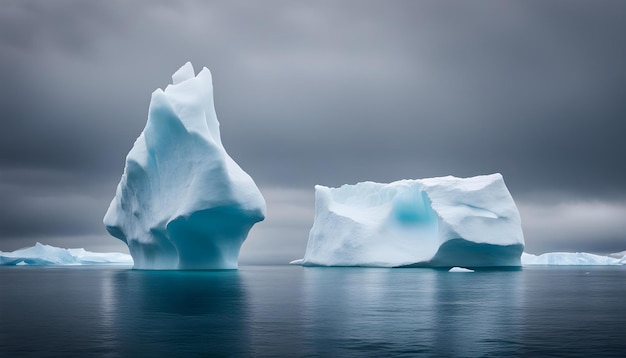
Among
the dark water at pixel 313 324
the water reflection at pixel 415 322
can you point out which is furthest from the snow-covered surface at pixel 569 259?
the water reflection at pixel 415 322

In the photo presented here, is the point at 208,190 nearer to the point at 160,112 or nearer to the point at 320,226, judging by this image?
the point at 160,112

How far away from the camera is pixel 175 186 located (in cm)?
2992

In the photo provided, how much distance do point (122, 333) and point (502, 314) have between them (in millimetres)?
7846

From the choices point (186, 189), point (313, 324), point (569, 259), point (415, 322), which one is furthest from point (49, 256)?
point (415, 322)

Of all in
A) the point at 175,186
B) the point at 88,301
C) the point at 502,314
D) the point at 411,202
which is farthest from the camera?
the point at 411,202

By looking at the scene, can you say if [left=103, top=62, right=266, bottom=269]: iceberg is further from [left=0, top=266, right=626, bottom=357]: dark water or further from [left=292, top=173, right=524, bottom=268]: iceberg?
[left=292, top=173, right=524, bottom=268]: iceberg

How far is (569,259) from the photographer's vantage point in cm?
7456

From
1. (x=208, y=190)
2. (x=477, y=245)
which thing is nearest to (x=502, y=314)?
(x=208, y=190)

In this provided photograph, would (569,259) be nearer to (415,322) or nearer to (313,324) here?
(415,322)

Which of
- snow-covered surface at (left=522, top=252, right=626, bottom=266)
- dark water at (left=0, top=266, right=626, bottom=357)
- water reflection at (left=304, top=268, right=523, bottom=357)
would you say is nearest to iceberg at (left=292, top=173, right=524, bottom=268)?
water reflection at (left=304, top=268, right=523, bottom=357)

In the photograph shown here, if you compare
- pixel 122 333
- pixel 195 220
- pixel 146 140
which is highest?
pixel 146 140

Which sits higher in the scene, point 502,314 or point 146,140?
point 146,140

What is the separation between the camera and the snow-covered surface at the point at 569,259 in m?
73.7

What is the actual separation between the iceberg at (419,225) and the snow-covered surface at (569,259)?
33.2 m
